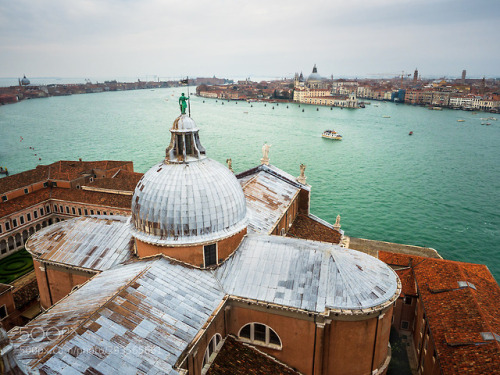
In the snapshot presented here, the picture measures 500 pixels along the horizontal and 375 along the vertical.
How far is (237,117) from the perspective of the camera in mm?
136375

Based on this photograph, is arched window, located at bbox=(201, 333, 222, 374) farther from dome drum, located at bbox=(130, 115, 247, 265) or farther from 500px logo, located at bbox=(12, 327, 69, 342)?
500px logo, located at bbox=(12, 327, 69, 342)

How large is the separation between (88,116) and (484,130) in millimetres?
136059

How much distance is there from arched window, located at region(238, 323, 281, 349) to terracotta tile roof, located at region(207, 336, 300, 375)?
14.9 inches

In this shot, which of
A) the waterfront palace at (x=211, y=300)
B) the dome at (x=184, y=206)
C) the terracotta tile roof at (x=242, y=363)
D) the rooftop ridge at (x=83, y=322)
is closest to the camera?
the rooftop ridge at (x=83, y=322)

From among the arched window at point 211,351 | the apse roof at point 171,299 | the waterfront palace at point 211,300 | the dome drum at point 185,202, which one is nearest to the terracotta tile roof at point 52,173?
the waterfront palace at point 211,300

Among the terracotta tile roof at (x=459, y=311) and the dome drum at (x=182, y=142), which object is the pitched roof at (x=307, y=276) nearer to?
the terracotta tile roof at (x=459, y=311)

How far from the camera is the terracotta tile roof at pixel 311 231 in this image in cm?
2753

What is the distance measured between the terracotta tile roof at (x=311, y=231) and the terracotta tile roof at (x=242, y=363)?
12779 mm

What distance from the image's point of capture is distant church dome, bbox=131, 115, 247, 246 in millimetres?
15148

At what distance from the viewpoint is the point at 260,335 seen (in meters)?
14.9

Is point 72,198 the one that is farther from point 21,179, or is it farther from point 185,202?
point 185,202

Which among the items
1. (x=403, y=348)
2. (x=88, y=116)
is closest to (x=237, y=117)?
(x=88, y=116)

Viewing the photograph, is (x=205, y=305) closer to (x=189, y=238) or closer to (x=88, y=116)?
(x=189, y=238)

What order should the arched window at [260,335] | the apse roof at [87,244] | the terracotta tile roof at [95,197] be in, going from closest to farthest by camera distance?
the arched window at [260,335]
the apse roof at [87,244]
the terracotta tile roof at [95,197]
